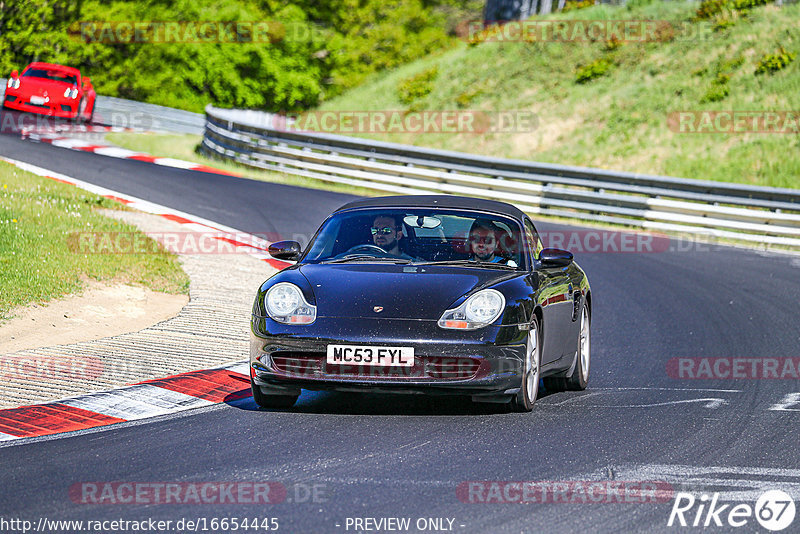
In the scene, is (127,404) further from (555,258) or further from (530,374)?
(555,258)

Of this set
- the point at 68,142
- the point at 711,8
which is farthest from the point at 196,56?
the point at 68,142

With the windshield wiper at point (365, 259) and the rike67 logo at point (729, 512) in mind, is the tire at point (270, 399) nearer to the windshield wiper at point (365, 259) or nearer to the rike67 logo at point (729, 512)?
the windshield wiper at point (365, 259)

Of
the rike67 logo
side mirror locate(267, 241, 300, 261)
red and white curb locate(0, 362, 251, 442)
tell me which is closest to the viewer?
the rike67 logo

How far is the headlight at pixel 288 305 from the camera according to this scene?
23.4 ft

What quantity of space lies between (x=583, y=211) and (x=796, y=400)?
48.7ft

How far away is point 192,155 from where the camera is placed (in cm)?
2822

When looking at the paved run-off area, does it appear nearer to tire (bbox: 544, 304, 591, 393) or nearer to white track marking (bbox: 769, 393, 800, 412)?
tire (bbox: 544, 304, 591, 393)

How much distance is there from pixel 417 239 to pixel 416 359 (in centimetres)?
139

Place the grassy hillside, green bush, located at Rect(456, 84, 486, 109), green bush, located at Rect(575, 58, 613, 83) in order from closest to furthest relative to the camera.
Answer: the grassy hillside, green bush, located at Rect(575, 58, 613, 83), green bush, located at Rect(456, 84, 486, 109)

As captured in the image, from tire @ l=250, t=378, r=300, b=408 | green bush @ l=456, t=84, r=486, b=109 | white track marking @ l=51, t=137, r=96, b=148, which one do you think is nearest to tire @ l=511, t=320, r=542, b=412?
tire @ l=250, t=378, r=300, b=408

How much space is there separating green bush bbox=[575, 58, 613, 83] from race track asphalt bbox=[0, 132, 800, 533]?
2811 centimetres

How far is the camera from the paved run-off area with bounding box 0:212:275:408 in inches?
312

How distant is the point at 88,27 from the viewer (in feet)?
160

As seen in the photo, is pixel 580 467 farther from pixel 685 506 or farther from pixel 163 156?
pixel 163 156
